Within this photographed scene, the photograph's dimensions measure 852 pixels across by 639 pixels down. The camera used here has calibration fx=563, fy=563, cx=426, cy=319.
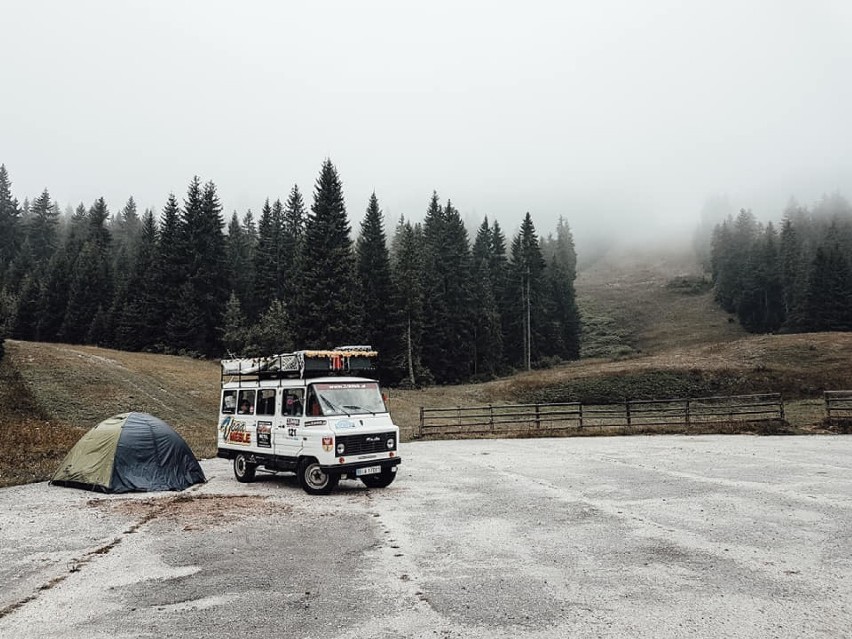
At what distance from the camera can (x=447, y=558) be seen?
26.4ft

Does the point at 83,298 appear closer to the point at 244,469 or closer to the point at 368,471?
the point at 244,469

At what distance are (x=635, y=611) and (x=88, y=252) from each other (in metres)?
89.3

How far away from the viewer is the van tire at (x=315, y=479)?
536 inches

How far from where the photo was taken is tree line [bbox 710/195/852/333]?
7231 cm

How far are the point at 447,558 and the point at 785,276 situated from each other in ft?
335

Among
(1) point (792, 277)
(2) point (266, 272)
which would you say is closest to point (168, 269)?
(2) point (266, 272)

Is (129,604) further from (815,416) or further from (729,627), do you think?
(815,416)

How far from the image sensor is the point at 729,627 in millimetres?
5414

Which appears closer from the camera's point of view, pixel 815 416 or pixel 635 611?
pixel 635 611

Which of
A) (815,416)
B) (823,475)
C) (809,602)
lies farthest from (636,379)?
(809,602)

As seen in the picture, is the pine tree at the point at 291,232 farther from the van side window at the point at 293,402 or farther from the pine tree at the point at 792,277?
the pine tree at the point at 792,277

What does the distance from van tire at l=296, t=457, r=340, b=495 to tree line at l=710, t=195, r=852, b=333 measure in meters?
77.8

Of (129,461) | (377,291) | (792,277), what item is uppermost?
(792,277)

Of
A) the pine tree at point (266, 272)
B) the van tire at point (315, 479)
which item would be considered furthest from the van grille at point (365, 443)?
the pine tree at point (266, 272)
